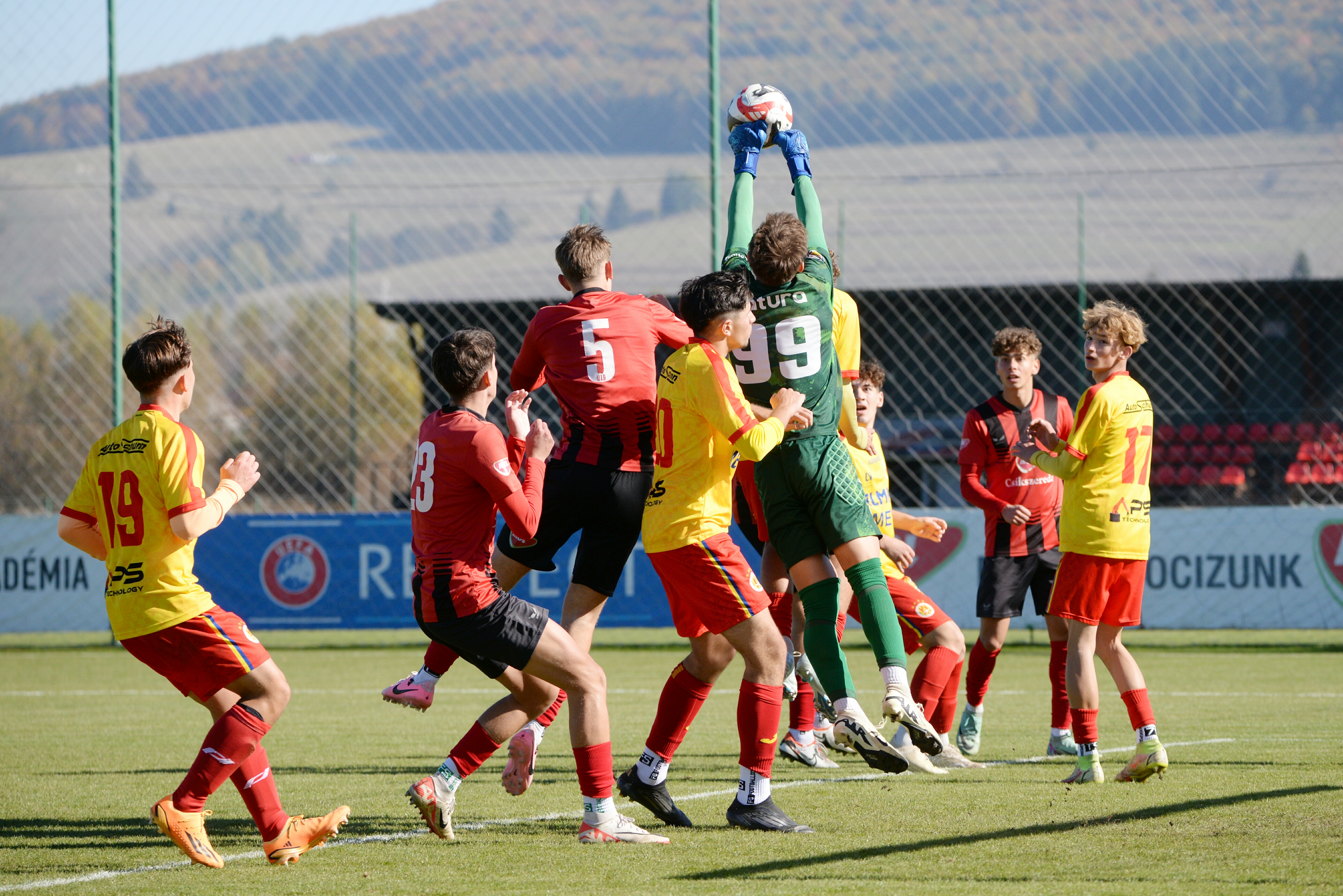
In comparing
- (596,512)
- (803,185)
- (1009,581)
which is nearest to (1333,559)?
(1009,581)

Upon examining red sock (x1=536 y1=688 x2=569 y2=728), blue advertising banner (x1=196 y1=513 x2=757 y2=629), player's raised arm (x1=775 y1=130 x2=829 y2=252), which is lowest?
blue advertising banner (x1=196 y1=513 x2=757 y2=629)

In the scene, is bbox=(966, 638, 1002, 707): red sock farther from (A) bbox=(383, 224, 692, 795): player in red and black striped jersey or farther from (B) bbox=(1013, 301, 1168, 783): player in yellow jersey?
(A) bbox=(383, 224, 692, 795): player in red and black striped jersey

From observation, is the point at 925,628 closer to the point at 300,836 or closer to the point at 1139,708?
the point at 1139,708

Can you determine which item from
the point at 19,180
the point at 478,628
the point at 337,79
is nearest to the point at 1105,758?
the point at 478,628

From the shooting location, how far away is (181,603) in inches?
183

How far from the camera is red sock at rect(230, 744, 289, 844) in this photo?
4727mm

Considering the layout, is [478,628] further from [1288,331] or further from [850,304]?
[1288,331]

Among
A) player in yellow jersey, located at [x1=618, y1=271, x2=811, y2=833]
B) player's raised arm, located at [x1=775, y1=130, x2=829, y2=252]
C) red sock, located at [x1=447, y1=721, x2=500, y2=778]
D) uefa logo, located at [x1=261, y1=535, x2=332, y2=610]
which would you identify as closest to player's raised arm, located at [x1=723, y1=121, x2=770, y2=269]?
player's raised arm, located at [x1=775, y1=130, x2=829, y2=252]

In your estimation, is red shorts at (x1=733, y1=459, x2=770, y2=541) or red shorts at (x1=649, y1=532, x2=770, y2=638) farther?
red shorts at (x1=733, y1=459, x2=770, y2=541)

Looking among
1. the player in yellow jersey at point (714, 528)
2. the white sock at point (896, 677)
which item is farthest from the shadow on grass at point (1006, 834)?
the white sock at point (896, 677)

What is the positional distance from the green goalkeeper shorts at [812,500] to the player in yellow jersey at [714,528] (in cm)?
33

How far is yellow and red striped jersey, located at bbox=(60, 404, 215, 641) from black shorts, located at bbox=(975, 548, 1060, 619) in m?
4.07

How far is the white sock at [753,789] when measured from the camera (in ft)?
16.8

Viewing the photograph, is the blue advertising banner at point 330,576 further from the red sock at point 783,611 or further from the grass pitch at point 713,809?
the red sock at point 783,611
